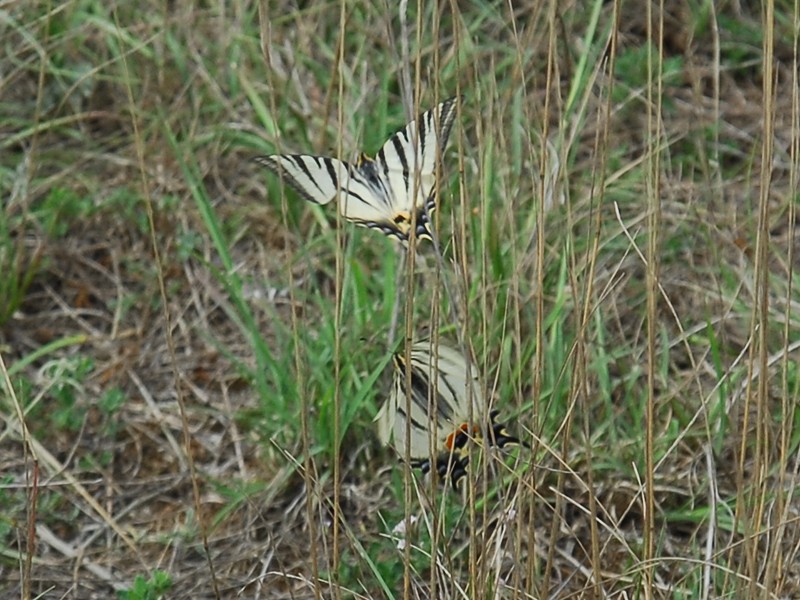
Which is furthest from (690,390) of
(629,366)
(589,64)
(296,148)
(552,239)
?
(296,148)

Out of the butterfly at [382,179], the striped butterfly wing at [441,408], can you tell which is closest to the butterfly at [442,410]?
the striped butterfly wing at [441,408]

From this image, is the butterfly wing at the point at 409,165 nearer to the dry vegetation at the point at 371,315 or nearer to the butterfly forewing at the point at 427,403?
the dry vegetation at the point at 371,315

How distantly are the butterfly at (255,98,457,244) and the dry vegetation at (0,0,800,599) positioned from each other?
0.23 ft

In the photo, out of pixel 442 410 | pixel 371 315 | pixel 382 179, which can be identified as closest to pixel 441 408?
pixel 442 410

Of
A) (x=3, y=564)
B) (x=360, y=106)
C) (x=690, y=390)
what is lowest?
(x=3, y=564)

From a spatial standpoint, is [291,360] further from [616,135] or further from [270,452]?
[616,135]

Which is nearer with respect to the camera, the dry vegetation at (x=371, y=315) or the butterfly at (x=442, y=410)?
the dry vegetation at (x=371, y=315)

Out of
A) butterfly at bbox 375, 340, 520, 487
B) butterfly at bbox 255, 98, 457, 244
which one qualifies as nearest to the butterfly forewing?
butterfly at bbox 375, 340, 520, 487

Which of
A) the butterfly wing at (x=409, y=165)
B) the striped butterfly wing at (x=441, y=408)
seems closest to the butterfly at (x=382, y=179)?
the butterfly wing at (x=409, y=165)

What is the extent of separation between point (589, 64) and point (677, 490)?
106cm

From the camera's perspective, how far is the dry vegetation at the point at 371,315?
4.69 feet

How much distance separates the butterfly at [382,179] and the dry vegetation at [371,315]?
0.07 meters

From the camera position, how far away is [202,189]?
2.41 m

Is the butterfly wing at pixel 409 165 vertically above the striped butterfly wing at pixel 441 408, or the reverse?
the butterfly wing at pixel 409 165
